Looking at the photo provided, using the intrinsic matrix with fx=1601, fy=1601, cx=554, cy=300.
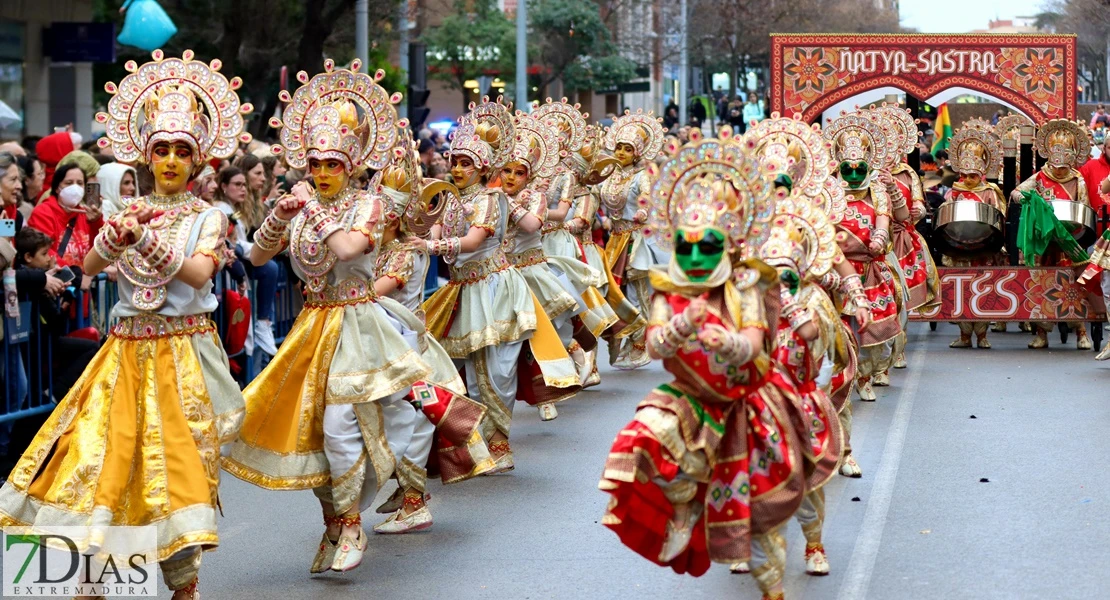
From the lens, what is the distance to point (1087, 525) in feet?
25.6

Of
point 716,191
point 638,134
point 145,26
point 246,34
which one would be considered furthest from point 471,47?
point 716,191

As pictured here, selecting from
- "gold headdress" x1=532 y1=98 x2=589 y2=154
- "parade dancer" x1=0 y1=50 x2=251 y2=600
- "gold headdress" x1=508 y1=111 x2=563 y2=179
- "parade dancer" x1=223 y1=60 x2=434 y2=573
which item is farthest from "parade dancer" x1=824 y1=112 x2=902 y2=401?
"parade dancer" x1=0 y1=50 x2=251 y2=600

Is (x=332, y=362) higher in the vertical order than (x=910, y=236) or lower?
lower

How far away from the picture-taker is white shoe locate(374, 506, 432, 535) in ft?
25.6

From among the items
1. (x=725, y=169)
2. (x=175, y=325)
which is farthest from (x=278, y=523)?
(x=725, y=169)

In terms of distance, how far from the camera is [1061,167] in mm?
14594

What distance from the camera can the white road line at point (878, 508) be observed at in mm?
6801

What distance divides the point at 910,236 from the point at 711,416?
8199 mm

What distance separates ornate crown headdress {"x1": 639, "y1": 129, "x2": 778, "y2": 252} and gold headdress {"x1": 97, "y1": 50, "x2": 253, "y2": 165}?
5.42 feet

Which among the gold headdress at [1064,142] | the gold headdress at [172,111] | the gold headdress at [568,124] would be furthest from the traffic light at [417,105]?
the gold headdress at [172,111]

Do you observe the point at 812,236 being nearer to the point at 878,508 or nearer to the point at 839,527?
the point at 839,527

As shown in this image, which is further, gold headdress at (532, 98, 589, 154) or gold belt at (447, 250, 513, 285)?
gold headdress at (532, 98, 589, 154)

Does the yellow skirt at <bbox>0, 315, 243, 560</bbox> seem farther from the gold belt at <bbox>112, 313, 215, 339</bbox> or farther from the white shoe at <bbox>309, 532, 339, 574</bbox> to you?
the white shoe at <bbox>309, 532, 339, 574</bbox>

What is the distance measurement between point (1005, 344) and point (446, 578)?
9.63 m
